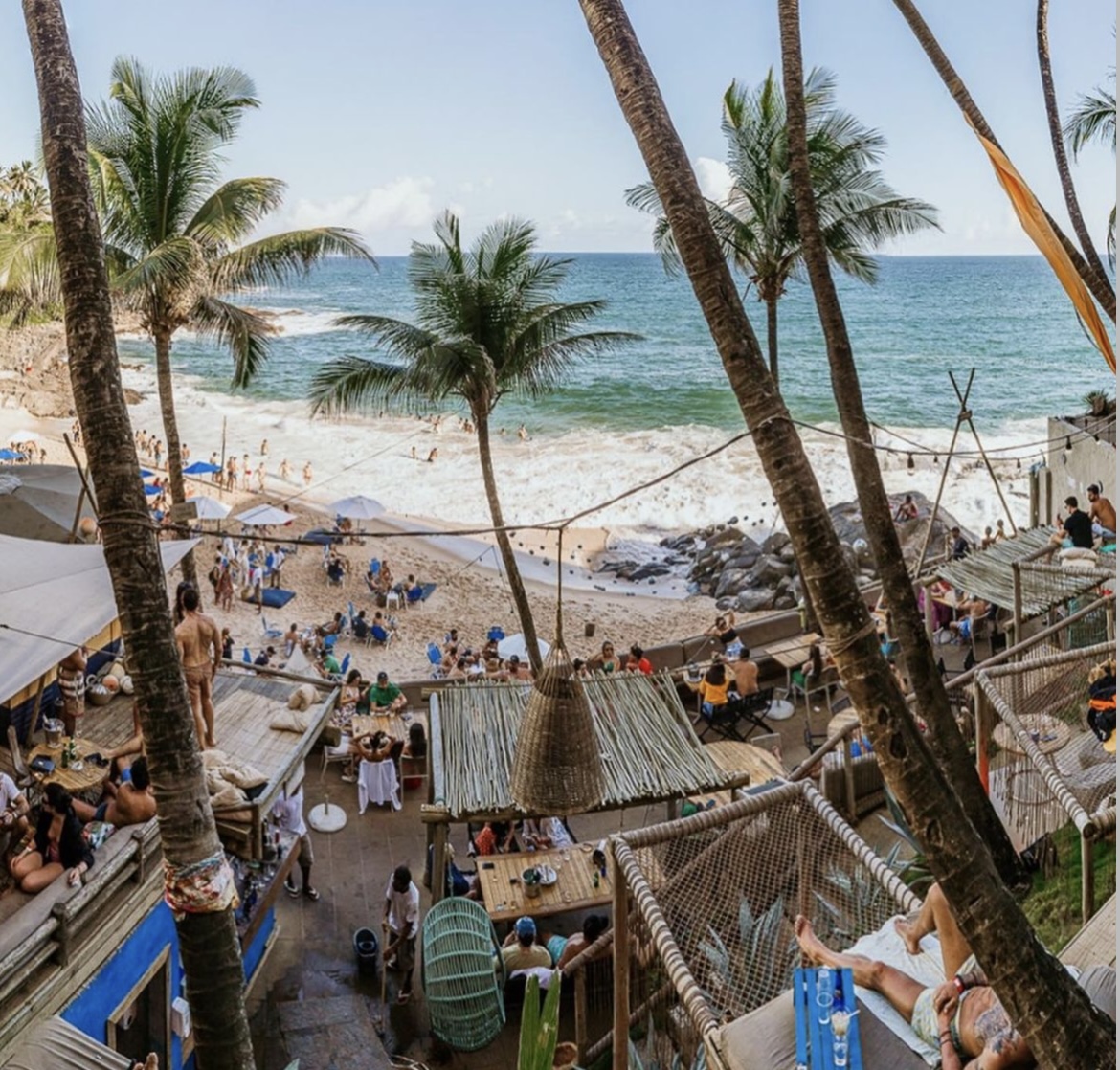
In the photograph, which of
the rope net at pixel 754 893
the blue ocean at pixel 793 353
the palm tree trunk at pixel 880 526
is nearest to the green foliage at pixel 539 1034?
the rope net at pixel 754 893

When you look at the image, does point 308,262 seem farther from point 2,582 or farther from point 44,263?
point 2,582

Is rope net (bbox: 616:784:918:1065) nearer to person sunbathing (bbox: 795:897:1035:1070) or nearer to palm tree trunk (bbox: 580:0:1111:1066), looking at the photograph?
person sunbathing (bbox: 795:897:1035:1070)

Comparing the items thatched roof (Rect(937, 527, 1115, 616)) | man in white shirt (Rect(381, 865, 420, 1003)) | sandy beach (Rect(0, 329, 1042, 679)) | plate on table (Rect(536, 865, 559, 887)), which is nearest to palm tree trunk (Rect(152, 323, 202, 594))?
sandy beach (Rect(0, 329, 1042, 679))

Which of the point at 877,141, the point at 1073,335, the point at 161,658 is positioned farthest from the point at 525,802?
the point at 1073,335

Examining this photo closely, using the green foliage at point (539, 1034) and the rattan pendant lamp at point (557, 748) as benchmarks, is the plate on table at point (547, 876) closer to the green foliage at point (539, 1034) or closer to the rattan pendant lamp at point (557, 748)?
the rattan pendant lamp at point (557, 748)

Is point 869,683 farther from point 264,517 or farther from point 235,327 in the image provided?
point 264,517

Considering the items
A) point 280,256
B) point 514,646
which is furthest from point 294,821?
point 280,256
